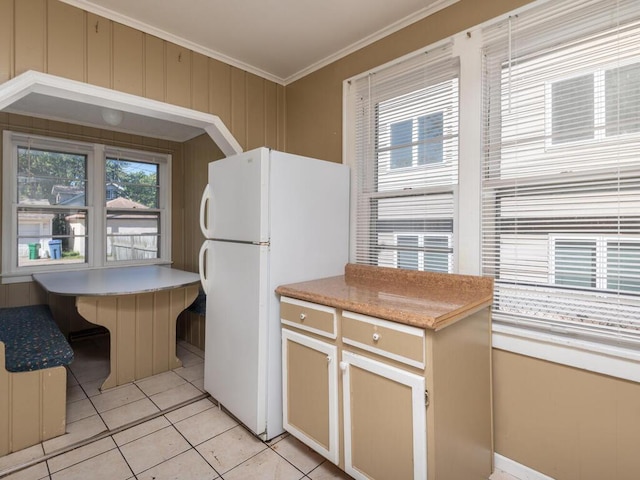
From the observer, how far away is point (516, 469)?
175 centimetres

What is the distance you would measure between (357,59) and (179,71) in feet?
4.26

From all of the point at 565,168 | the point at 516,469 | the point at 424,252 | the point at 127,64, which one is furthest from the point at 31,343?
the point at 565,168

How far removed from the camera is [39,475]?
1747mm

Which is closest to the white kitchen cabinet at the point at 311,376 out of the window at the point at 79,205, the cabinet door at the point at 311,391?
the cabinet door at the point at 311,391

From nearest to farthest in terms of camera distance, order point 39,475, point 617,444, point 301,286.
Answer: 1. point 617,444
2. point 39,475
3. point 301,286

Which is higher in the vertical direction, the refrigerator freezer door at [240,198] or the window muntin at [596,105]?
the window muntin at [596,105]

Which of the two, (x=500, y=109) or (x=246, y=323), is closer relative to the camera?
(x=500, y=109)

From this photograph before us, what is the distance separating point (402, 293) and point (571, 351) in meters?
0.80

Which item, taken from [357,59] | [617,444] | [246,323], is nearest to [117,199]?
[246,323]

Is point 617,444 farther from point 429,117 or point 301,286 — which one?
point 429,117

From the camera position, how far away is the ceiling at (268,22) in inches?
81.1

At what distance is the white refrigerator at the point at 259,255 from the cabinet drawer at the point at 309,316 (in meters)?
0.10

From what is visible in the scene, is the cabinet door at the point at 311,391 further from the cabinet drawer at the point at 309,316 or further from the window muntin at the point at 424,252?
the window muntin at the point at 424,252

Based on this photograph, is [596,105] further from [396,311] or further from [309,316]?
[309,316]
